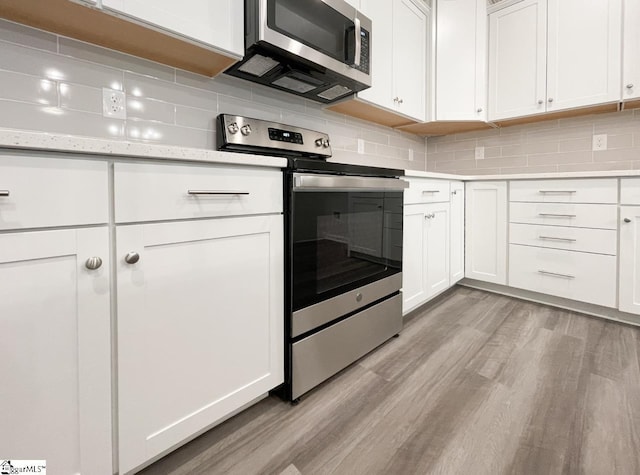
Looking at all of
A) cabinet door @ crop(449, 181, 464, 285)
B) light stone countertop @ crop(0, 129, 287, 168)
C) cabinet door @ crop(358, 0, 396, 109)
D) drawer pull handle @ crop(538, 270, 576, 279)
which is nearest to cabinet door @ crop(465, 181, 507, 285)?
cabinet door @ crop(449, 181, 464, 285)

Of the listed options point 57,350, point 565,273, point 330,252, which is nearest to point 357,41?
point 330,252

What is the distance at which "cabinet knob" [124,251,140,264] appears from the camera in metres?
0.77

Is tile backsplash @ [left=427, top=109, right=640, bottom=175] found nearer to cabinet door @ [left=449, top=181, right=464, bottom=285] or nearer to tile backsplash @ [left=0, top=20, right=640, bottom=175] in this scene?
tile backsplash @ [left=0, top=20, right=640, bottom=175]

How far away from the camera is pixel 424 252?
2008mm

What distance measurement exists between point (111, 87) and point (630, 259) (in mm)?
2878

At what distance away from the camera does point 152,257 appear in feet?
2.69

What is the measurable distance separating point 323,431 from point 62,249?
0.96 metres

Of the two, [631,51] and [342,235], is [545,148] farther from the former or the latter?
[342,235]

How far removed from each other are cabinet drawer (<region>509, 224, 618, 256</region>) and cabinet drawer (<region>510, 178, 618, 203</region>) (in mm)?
195

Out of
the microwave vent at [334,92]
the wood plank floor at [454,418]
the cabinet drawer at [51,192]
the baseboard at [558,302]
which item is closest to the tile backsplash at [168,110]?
the microwave vent at [334,92]

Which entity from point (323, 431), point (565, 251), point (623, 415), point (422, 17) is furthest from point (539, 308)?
point (422, 17)

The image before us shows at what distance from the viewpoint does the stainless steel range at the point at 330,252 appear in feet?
3.82

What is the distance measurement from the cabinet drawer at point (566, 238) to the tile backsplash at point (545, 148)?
25.3 inches

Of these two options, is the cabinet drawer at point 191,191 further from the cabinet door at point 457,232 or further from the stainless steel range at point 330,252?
the cabinet door at point 457,232
